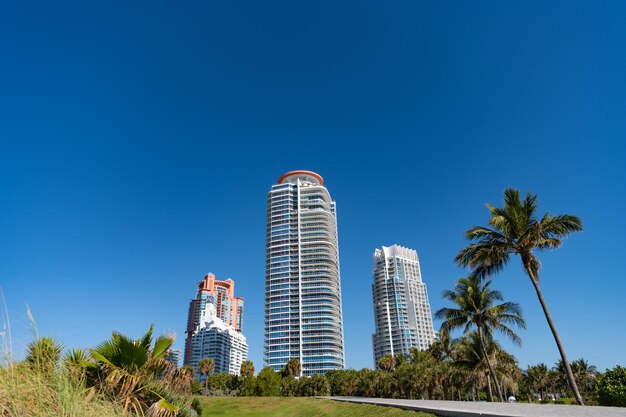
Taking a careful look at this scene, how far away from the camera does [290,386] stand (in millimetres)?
79438

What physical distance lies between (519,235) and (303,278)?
126981 mm

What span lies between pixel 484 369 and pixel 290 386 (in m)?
55.7

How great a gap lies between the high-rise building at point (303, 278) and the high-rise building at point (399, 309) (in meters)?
48.1

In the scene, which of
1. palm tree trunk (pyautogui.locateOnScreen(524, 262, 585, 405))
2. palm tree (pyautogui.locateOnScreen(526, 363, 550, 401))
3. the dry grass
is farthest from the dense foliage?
palm tree (pyautogui.locateOnScreen(526, 363, 550, 401))

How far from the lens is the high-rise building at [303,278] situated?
131 metres

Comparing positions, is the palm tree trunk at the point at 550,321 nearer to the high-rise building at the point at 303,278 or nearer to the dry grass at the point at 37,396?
the dry grass at the point at 37,396

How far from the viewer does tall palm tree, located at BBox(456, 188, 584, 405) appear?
18.8 meters

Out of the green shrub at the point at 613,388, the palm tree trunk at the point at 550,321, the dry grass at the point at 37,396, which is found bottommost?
the dry grass at the point at 37,396

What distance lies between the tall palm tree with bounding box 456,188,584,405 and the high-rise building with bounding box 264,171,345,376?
119212 millimetres

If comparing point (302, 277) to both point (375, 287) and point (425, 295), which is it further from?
point (425, 295)

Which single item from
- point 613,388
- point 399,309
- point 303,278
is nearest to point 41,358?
point 613,388

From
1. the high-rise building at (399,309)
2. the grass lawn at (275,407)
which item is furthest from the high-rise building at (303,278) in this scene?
the grass lawn at (275,407)

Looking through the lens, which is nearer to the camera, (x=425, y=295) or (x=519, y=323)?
(x=519, y=323)

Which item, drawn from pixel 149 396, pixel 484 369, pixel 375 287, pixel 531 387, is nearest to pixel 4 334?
pixel 149 396
